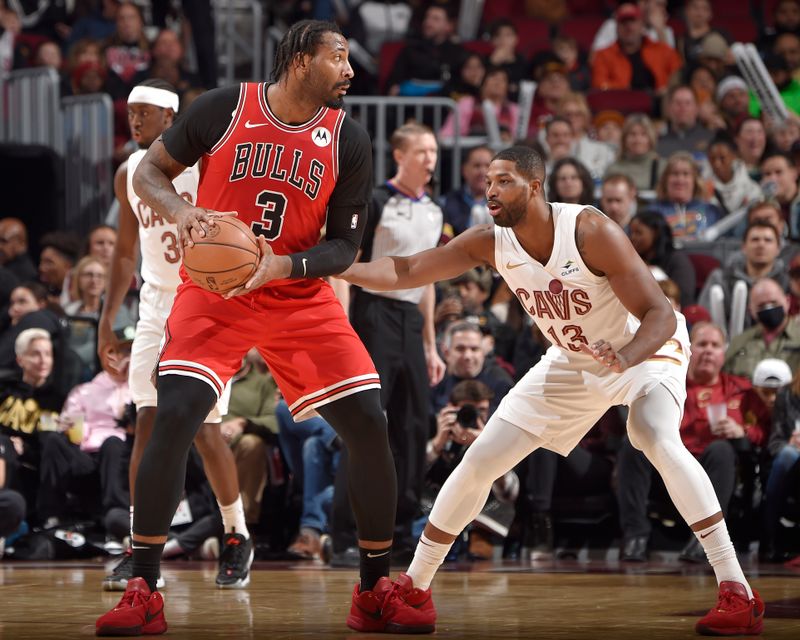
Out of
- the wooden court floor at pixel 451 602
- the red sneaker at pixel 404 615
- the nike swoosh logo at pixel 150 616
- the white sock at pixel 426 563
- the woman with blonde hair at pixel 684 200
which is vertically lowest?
the wooden court floor at pixel 451 602

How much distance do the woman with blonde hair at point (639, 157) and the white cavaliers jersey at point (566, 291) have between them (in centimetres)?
568

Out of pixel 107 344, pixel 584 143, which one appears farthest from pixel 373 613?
pixel 584 143

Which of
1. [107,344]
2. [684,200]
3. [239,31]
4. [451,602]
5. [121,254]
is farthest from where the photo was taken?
[239,31]

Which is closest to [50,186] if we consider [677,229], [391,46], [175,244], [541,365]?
[391,46]

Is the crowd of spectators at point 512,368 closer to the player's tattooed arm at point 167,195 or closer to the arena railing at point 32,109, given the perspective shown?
the arena railing at point 32,109

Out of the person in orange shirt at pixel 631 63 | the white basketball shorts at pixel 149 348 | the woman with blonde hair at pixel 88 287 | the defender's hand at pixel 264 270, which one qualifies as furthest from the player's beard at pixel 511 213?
the person in orange shirt at pixel 631 63

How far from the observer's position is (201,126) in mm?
4477

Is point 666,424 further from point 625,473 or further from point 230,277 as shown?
point 625,473

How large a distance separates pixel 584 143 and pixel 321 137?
21.9ft

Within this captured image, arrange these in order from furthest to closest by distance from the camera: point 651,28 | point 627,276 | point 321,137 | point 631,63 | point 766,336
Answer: point 651,28 → point 631,63 → point 766,336 → point 627,276 → point 321,137

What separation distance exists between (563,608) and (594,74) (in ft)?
28.5

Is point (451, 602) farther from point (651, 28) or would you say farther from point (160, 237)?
point (651, 28)

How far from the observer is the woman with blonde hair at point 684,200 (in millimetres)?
9641

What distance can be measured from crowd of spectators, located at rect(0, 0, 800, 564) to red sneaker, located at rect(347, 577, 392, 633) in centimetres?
251
